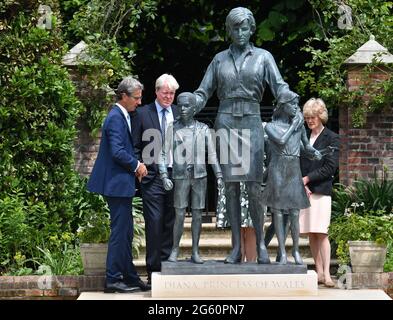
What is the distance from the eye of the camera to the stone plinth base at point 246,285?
33.1 ft

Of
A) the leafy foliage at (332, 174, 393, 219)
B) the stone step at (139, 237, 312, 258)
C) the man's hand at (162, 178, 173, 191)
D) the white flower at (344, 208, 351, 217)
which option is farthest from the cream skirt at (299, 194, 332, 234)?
the man's hand at (162, 178, 173, 191)

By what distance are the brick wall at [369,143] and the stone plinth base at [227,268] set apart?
3157mm

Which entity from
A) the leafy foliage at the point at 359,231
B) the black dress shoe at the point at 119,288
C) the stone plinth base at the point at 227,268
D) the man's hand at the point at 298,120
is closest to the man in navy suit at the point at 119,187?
the black dress shoe at the point at 119,288

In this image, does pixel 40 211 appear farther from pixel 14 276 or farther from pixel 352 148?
pixel 352 148

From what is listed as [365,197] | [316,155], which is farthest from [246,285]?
[365,197]

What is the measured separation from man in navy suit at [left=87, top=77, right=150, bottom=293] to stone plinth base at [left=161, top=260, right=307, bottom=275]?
574 millimetres

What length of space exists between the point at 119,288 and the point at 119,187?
2.88 ft

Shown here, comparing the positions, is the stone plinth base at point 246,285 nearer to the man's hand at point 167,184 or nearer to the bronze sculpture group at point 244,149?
the bronze sculpture group at point 244,149

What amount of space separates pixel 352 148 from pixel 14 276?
410 cm

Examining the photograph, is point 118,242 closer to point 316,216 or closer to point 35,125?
point 316,216

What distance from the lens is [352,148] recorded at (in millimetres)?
13203

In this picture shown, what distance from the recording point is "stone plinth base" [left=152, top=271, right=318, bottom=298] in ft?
33.1

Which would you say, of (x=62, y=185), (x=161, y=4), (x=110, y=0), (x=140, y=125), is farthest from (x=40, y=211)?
(x=161, y=4)

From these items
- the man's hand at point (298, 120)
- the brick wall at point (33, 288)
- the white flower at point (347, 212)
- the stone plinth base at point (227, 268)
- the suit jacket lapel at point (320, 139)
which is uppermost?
the man's hand at point (298, 120)
